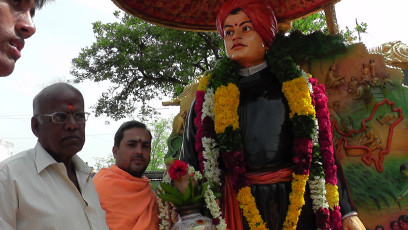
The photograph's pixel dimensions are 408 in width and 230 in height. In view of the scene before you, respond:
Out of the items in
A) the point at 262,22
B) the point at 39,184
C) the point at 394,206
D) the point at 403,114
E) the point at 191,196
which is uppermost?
the point at 262,22

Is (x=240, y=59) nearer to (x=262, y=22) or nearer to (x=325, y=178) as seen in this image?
(x=262, y=22)

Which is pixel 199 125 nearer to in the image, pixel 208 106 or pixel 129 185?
pixel 208 106

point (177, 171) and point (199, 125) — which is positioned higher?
point (199, 125)

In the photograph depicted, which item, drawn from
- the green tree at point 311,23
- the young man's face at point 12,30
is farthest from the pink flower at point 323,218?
the green tree at point 311,23

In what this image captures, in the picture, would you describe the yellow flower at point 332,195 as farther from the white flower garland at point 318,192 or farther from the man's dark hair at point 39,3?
the man's dark hair at point 39,3

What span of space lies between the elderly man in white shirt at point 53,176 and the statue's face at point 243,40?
1.32 meters

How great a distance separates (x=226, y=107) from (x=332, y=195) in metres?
0.96

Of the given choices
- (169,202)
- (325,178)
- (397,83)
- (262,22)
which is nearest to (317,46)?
(397,83)

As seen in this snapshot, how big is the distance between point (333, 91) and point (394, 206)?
4.69 ft

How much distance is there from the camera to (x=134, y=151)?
3.33m

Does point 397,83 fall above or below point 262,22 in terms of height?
below

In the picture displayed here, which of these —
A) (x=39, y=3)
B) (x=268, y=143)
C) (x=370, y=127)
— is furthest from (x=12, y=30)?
(x=370, y=127)

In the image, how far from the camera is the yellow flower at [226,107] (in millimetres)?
2906

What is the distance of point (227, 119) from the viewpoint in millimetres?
2902
